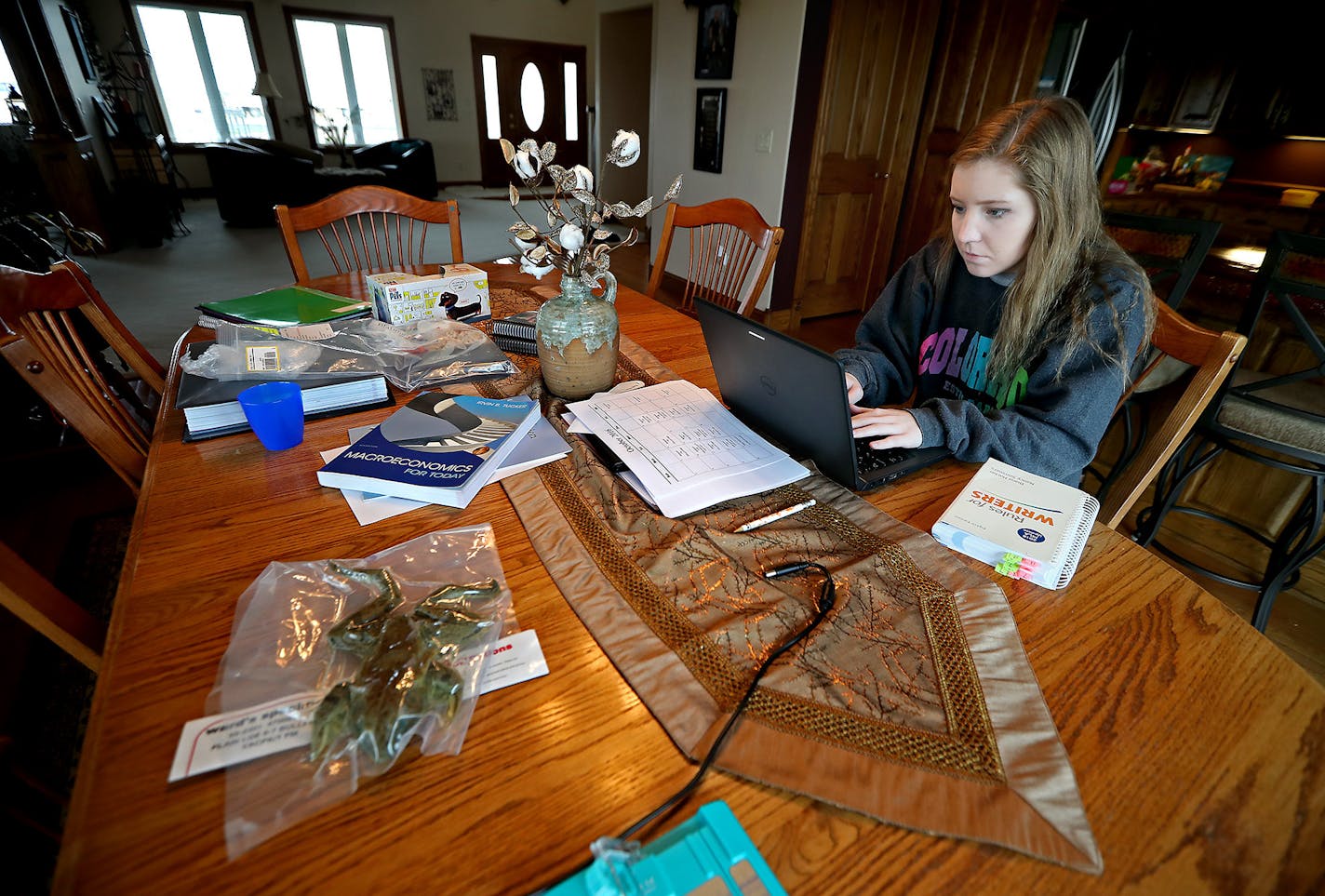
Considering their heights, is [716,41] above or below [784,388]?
above

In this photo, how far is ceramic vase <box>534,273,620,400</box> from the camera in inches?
36.3

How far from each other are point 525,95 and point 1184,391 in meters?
9.34

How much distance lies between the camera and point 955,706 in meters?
0.49

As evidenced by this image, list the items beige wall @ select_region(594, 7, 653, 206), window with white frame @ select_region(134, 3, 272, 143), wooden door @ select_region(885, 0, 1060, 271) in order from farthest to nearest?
1. window with white frame @ select_region(134, 3, 272, 143)
2. beige wall @ select_region(594, 7, 653, 206)
3. wooden door @ select_region(885, 0, 1060, 271)

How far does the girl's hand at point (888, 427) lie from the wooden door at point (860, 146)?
285 cm

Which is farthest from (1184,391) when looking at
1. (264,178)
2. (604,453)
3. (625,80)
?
(264,178)

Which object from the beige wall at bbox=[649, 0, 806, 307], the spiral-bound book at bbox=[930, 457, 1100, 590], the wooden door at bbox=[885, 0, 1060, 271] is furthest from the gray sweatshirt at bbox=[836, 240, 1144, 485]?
the beige wall at bbox=[649, 0, 806, 307]

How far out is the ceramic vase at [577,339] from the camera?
921 mm

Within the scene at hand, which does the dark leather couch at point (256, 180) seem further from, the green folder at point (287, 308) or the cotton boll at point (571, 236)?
the cotton boll at point (571, 236)

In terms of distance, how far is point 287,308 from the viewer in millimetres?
1254

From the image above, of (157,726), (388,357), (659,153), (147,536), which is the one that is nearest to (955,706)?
(157,726)

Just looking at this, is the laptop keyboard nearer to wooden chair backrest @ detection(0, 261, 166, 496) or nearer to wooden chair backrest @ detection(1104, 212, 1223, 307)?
wooden chair backrest @ detection(1104, 212, 1223, 307)

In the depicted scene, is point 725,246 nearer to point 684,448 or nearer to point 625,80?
point 684,448

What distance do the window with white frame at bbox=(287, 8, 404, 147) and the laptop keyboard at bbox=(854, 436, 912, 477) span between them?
8.94 meters
